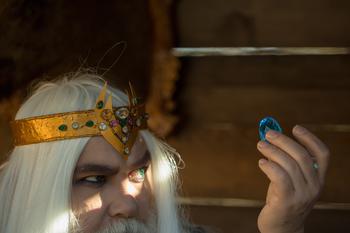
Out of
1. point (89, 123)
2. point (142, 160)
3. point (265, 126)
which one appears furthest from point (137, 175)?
point (265, 126)

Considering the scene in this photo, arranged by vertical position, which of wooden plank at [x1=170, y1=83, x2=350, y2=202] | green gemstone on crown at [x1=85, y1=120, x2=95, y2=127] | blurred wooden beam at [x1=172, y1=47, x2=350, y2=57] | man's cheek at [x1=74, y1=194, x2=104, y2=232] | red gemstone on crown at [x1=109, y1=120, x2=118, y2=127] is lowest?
wooden plank at [x1=170, y1=83, x2=350, y2=202]

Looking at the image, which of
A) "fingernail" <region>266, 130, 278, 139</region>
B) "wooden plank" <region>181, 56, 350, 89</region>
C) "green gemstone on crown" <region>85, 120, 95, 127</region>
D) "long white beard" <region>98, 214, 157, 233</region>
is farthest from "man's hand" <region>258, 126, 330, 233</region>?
"wooden plank" <region>181, 56, 350, 89</region>

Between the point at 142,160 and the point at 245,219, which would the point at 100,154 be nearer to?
the point at 142,160

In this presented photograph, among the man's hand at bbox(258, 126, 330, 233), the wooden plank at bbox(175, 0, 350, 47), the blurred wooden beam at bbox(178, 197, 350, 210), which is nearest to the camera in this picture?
the man's hand at bbox(258, 126, 330, 233)

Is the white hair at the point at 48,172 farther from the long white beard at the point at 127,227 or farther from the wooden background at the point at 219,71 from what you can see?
the wooden background at the point at 219,71

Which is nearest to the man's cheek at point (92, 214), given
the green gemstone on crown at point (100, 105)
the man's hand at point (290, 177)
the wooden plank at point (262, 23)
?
the green gemstone on crown at point (100, 105)

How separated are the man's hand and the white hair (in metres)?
0.42

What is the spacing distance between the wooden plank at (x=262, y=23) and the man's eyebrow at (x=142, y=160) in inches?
30.9

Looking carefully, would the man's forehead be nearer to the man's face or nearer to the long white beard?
the man's face

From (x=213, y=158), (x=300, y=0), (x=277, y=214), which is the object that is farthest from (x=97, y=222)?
(x=300, y=0)

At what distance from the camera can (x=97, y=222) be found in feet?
5.70

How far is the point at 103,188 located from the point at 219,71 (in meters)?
0.98

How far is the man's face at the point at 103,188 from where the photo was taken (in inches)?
68.5

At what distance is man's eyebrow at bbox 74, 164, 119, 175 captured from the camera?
1747 mm
